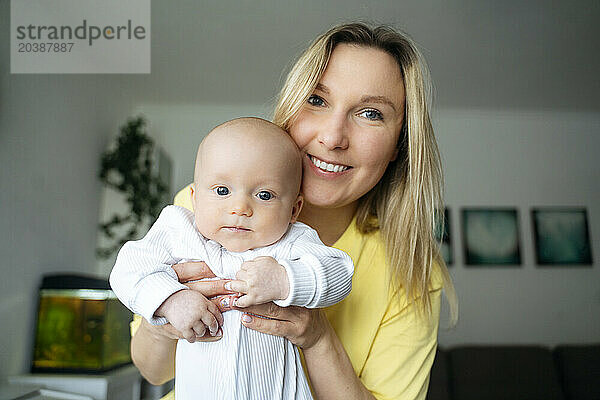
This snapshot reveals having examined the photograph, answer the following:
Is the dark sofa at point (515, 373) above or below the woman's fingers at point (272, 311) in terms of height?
below

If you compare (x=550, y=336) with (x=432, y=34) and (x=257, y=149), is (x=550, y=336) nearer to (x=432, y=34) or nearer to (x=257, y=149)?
(x=432, y=34)

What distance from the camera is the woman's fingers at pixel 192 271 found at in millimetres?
906

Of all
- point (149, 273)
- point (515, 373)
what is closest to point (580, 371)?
point (515, 373)

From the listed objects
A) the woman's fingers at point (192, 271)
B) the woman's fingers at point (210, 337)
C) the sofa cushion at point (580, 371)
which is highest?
the woman's fingers at point (192, 271)

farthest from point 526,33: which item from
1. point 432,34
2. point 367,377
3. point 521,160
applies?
point 367,377

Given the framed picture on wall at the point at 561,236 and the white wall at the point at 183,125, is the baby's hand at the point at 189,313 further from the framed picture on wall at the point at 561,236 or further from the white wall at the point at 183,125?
the framed picture on wall at the point at 561,236

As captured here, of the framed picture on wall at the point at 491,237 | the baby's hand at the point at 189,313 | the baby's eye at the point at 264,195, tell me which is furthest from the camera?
the framed picture on wall at the point at 491,237

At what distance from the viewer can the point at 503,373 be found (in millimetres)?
3779

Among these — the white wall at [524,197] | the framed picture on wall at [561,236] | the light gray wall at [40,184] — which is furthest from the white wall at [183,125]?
the framed picture on wall at [561,236]

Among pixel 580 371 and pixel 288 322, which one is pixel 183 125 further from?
pixel 288 322

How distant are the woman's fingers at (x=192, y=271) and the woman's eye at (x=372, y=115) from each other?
1.69 ft

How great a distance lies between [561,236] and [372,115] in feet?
14.6

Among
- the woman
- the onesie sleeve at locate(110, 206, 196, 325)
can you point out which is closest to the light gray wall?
the woman

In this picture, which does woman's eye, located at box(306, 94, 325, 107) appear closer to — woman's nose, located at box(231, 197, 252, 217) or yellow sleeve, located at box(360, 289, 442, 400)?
woman's nose, located at box(231, 197, 252, 217)
